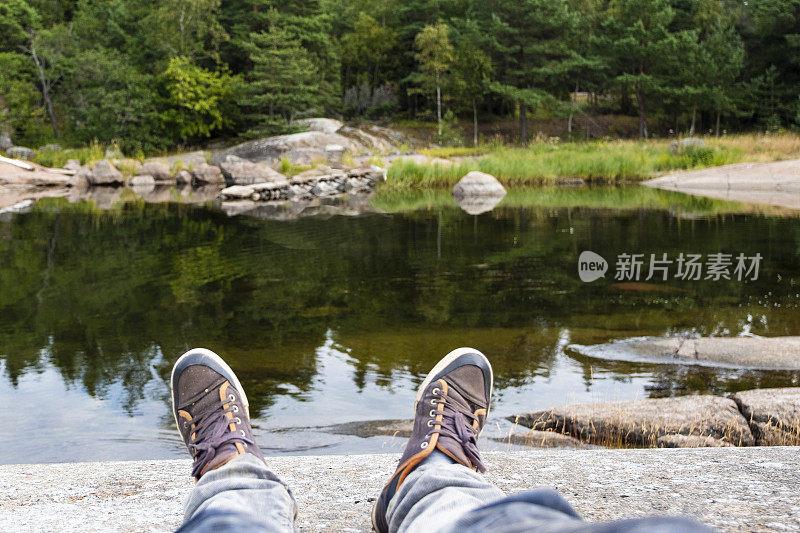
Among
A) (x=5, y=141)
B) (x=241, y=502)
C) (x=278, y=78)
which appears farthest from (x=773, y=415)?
(x=5, y=141)

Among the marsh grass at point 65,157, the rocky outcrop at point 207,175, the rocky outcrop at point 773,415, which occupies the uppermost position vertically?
the marsh grass at point 65,157

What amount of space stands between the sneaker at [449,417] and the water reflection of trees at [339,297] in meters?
2.15

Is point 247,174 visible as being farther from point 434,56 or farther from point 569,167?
point 434,56

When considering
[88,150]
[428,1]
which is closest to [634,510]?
[88,150]

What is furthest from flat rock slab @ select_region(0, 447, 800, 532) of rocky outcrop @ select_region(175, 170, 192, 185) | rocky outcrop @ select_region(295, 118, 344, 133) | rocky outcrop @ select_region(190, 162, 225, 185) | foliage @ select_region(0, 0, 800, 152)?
foliage @ select_region(0, 0, 800, 152)

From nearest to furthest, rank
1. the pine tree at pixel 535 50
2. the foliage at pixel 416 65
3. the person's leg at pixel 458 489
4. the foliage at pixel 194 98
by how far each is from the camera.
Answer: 1. the person's leg at pixel 458 489
2. the foliage at pixel 416 65
3. the pine tree at pixel 535 50
4. the foliage at pixel 194 98

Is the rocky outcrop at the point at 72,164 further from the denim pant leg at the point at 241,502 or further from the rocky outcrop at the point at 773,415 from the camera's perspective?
the denim pant leg at the point at 241,502

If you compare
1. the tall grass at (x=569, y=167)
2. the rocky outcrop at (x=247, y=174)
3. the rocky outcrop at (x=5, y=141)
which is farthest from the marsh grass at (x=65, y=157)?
the tall grass at (x=569, y=167)

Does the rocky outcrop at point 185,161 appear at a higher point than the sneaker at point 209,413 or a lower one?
higher

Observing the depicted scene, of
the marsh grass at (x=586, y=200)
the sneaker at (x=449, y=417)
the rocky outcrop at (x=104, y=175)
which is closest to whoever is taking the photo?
the sneaker at (x=449, y=417)

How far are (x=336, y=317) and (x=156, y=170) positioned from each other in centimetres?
2304

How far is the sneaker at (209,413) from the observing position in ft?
6.33

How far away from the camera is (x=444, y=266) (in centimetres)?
871

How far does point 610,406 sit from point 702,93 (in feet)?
105
